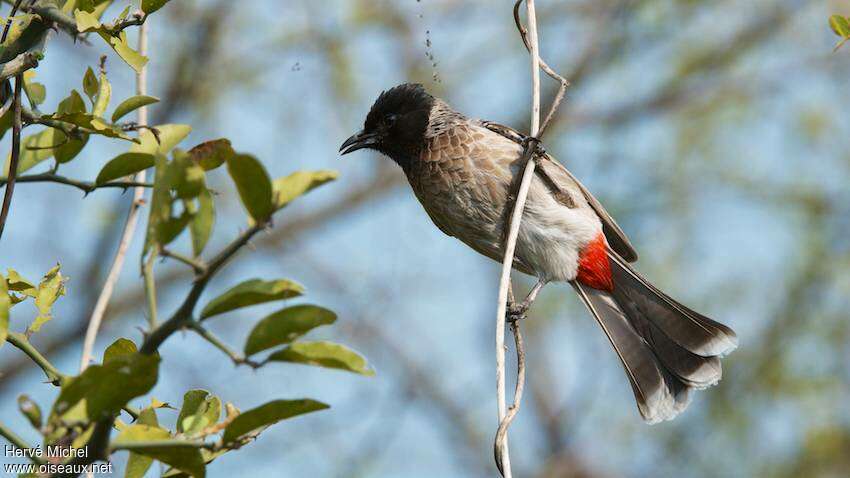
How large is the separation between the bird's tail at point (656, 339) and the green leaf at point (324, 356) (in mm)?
2529

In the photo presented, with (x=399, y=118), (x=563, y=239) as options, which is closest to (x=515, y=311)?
(x=563, y=239)

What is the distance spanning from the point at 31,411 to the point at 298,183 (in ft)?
1.27

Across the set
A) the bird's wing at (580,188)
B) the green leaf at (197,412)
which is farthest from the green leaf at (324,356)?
the bird's wing at (580,188)

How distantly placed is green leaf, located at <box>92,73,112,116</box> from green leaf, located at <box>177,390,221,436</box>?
521mm

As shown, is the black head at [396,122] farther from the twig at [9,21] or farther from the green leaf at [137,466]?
the green leaf at [137,466]

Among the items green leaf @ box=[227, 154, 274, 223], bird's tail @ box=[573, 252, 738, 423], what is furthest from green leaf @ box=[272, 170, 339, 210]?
bird's tail @ box=[573, 252, 738, 423]

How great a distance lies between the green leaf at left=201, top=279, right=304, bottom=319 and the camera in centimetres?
108

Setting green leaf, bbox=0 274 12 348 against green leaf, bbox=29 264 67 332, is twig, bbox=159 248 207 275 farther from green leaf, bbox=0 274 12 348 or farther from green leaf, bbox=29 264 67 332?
green leaf, bbox=29 264 67 332

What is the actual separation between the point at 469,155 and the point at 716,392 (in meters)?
6.61

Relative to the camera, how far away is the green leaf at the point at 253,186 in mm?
1029

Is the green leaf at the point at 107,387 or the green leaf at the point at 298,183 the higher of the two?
the green leaf at the point at 298,183

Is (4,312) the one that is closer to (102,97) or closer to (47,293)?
(47,293)

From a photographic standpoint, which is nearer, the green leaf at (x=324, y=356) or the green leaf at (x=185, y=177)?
the green leaf at (x=185, y=177)

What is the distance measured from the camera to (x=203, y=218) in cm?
107
